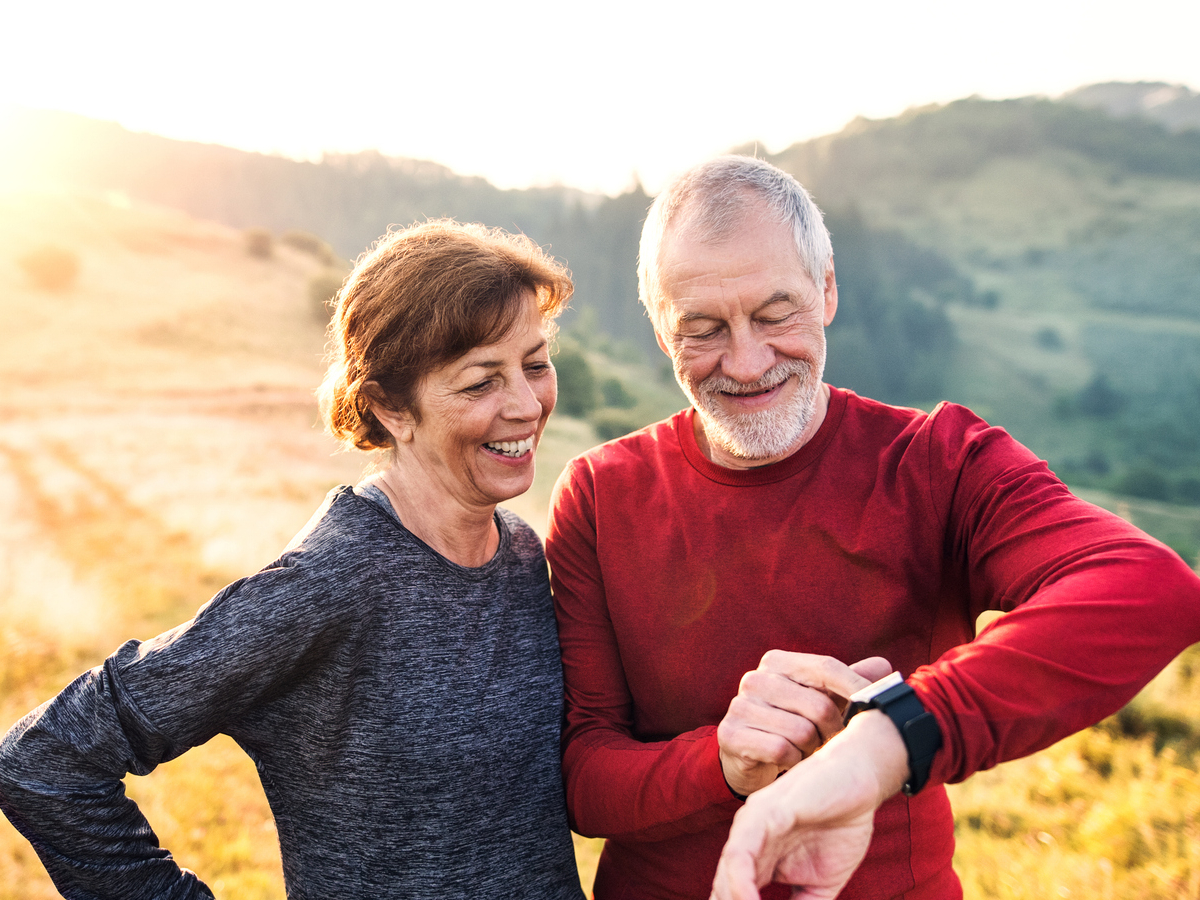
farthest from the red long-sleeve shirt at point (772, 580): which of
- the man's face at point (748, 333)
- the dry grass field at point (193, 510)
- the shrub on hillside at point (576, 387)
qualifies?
the shrub on hillside at point (576, 387)

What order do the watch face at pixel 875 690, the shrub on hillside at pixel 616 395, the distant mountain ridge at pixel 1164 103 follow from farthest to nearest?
the distant mountain ridge at pixel 1164 103 < the shrub on hillside at pixel 616 395 < the watch face at pixel 875 690

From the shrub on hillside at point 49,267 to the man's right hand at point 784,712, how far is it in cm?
4170

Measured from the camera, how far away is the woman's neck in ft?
7.41

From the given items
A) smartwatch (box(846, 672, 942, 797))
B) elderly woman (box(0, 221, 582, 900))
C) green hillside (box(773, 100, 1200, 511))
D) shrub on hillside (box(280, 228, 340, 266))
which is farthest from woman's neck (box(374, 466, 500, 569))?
green hillside (box(773, 100, 1200, 511))

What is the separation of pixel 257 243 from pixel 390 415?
167ft

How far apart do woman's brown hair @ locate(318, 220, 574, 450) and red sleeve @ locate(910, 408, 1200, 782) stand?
1433 millimetres

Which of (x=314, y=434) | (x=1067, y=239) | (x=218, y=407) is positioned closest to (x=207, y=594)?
Result: (x=314, y=434)

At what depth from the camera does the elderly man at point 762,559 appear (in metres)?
1.73

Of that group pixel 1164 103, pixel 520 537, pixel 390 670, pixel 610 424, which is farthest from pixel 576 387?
pixel 1164 103

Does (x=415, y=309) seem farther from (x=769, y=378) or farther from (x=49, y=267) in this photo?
(x=49, y=267)

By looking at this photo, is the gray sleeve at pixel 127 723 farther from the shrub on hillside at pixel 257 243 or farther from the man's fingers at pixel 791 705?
the shrub on hillside at pixel 257 243

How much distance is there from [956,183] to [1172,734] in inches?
6534

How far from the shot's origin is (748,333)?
7.39 feet

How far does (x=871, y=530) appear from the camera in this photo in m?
2.12
